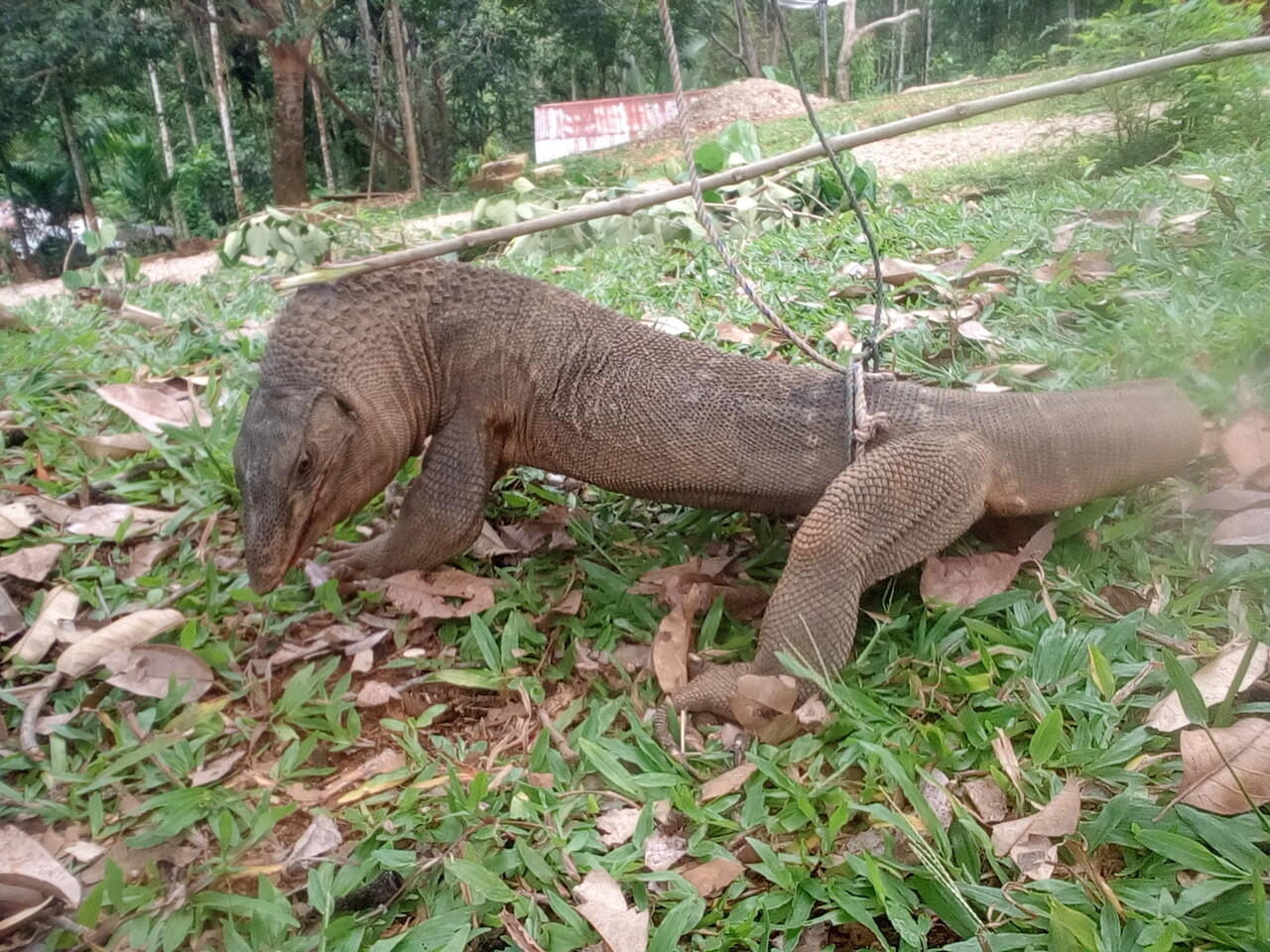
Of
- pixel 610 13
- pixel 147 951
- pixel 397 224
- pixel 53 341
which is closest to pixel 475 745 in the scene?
pixel 147 951

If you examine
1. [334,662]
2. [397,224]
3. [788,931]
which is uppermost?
[397,224]

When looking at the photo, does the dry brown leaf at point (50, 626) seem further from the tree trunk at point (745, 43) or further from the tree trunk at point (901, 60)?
the tree trunk at point (901, 60)

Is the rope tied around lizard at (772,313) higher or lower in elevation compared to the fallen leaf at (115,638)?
higher

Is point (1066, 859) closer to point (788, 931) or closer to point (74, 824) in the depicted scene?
point (788, 931)

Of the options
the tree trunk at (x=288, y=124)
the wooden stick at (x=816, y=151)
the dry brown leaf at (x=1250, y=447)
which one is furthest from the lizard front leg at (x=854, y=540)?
the tree trunk at (x=288, y=124)

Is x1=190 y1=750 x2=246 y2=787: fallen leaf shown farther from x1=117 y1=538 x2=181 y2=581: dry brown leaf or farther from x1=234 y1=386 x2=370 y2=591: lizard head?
→ x1=117 y1=538 x2=181 y2=581: dry brown leaf

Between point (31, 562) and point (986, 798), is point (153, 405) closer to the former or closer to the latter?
point (31, 562)

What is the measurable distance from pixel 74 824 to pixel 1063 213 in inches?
193

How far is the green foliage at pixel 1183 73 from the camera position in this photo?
4352 mm

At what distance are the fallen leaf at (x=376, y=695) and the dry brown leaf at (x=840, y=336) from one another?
222cm

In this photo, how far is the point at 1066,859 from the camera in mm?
1521

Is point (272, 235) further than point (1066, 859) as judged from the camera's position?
Yes

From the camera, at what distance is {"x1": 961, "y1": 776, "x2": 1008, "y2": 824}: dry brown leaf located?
163 cm

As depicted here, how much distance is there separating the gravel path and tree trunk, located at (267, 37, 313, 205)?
2.72m
